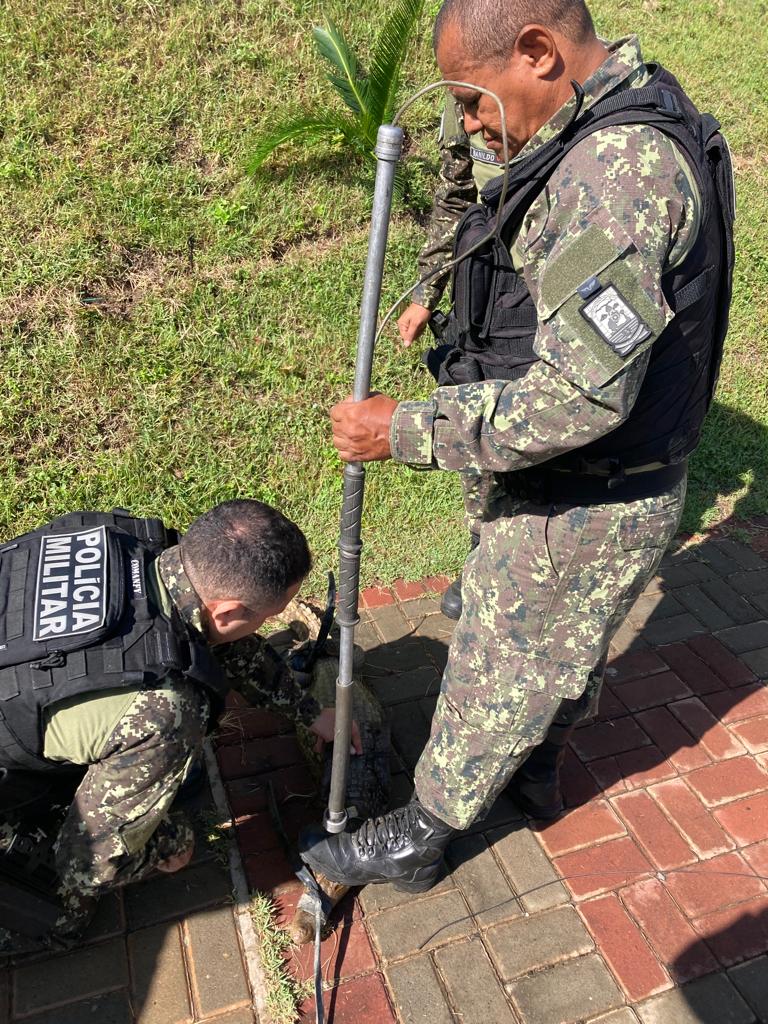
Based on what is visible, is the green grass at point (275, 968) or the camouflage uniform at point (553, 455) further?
the green grass at point (275, 968)

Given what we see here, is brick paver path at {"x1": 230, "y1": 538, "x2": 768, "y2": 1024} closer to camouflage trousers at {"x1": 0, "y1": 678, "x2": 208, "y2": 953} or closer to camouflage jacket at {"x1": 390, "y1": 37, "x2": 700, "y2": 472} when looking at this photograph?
camouflage trousers at {"x1": 0, "y1": 678, "x2": 208, "y2": 953}

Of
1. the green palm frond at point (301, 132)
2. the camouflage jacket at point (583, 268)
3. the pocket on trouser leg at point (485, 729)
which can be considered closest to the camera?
the camouflage jacket at point (583, 268)

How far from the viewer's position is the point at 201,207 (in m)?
4.25

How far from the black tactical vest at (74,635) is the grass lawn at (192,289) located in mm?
1592

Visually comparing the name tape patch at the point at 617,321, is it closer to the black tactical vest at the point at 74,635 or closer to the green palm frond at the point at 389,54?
the black tactical vest at the point at 74,635

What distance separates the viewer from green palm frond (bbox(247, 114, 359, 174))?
13.8ft

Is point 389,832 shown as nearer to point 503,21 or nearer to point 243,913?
point 243,913

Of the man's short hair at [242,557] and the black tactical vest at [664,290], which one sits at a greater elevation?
the black tactical vest at [664,290]

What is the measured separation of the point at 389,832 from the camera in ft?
7.91

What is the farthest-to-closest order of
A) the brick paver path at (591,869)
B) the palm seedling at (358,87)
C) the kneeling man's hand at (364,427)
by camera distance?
the palm seedling at (358,87)
the brick paver path at (591,869)
the kneeling man's hand at (364,427)

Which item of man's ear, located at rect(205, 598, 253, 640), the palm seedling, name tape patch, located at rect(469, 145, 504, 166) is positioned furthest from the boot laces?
the palm seedling

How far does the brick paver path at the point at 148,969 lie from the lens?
7.06 feet

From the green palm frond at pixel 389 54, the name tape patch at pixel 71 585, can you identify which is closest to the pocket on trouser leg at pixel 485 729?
the name tape patch at pixel 71 585

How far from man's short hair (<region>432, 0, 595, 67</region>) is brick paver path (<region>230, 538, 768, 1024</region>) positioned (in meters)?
2.27
